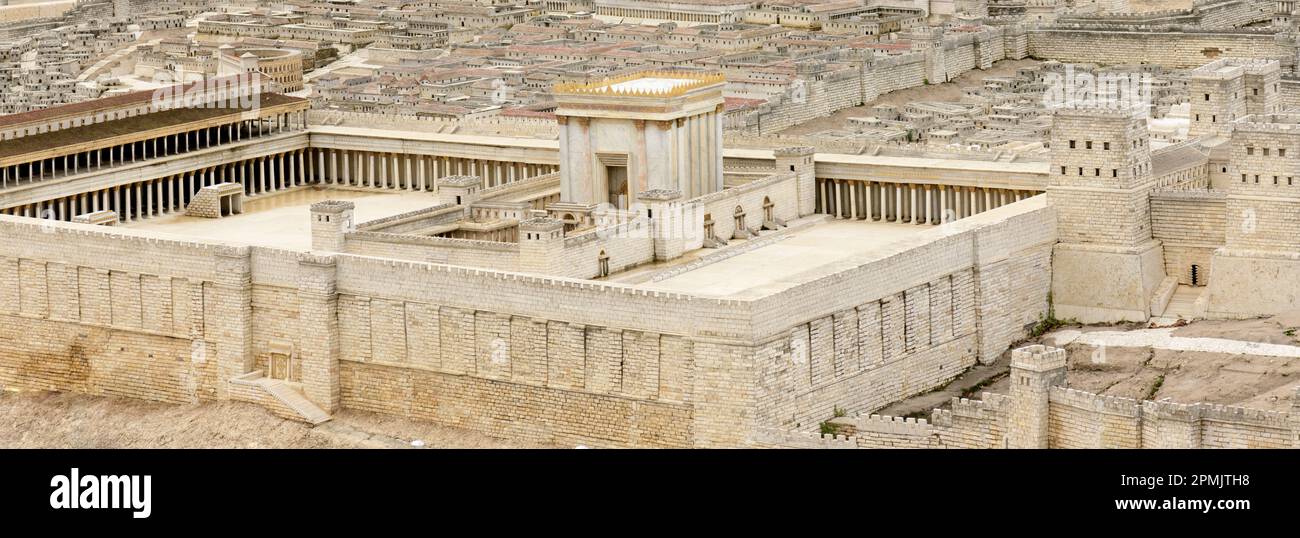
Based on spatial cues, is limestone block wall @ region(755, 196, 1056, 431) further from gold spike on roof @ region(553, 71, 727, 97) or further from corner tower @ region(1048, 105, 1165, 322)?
gold spike on roof @ region(553, 71, 727, 97)

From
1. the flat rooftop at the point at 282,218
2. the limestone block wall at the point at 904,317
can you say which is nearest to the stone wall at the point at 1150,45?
the flat rooftop at the point at 282,218

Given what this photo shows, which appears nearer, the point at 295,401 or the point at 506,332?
the point at 506,332

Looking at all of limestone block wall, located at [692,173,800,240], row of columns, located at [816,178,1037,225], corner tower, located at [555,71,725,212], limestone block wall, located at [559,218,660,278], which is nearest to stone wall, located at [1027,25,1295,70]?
row of columns, located at [816,178,1037,225]

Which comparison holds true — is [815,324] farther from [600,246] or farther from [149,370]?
[149,370]

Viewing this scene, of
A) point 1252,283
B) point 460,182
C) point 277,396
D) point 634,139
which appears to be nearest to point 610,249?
point 634,139

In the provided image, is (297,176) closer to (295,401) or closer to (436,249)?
(436,249)

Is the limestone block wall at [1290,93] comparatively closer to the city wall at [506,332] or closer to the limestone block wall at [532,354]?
the city wall at [506,332]

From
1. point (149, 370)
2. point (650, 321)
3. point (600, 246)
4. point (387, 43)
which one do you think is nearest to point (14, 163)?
point (149, 370)
